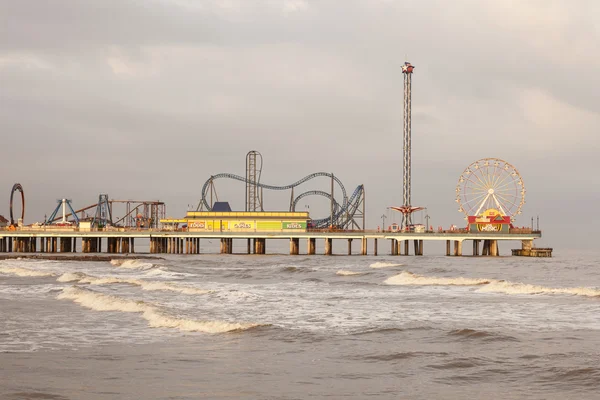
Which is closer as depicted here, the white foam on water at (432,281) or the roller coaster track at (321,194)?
the white foam on water at (432,281)

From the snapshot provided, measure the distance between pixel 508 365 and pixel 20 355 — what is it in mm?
10724

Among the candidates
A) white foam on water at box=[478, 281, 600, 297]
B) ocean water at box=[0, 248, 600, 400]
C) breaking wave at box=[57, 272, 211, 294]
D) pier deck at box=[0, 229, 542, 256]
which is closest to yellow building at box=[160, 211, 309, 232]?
pier deck at box=[0, 229, 542, 256]

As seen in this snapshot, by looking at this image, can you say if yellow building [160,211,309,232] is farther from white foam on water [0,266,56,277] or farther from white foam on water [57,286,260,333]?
white foam on water [57,286,260,333]

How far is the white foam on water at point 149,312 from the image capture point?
2131cm

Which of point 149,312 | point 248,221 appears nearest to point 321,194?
point 248,221

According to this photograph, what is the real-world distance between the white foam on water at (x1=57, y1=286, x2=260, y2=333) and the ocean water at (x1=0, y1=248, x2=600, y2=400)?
80 mm

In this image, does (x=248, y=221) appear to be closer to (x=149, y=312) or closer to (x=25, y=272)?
(x=25, y=272)

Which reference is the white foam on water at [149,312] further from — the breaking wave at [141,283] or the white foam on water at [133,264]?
the white foam on water at [133,264]

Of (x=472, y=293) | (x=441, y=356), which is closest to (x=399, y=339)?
(x=441, y=356)

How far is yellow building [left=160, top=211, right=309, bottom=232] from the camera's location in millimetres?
101375

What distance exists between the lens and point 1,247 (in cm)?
11188

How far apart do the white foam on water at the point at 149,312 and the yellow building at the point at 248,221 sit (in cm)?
6845

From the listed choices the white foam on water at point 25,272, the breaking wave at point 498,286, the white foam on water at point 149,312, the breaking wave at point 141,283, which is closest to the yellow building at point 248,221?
the white foam on water at point 25,272

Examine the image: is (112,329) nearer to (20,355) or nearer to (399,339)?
(20,355)
